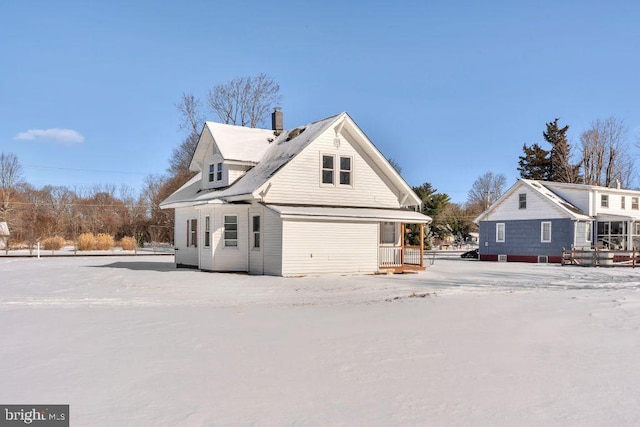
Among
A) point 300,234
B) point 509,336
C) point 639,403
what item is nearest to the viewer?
point 639,403

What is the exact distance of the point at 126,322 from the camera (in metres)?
9.72

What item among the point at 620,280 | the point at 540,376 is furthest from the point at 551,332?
the point at 620,280

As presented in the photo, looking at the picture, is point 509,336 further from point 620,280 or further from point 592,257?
point 592,257

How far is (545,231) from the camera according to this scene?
35.7 m

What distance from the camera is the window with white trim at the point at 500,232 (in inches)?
1514

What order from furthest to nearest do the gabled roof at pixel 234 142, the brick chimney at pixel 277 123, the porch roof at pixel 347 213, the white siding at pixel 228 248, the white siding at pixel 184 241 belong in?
the brick chimney at pixel 277 123 → the white siding at pixel 184 241 → the gabled roof at pixel 234 142 → the white siding at pixel 228 248 → the porch roof at pixel 347 213

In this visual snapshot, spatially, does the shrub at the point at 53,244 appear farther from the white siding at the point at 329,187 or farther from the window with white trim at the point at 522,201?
the window with white trim at the point at 522,201

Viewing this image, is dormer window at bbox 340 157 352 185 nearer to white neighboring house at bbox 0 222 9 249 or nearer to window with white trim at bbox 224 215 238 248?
window with white trim at bbox 224 215 238 248

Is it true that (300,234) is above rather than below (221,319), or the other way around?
above

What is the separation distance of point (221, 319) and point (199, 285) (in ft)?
21.6

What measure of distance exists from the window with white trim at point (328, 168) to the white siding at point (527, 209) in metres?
20.0

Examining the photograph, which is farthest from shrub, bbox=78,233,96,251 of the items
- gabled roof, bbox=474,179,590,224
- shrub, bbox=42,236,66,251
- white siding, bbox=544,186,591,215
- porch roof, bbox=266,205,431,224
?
white siding, bbox=544,186,591,215

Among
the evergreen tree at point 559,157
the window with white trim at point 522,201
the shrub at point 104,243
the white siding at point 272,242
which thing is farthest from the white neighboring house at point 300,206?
the evergreen tree at point 559,157

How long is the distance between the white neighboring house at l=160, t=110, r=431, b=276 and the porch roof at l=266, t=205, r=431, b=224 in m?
0.04
